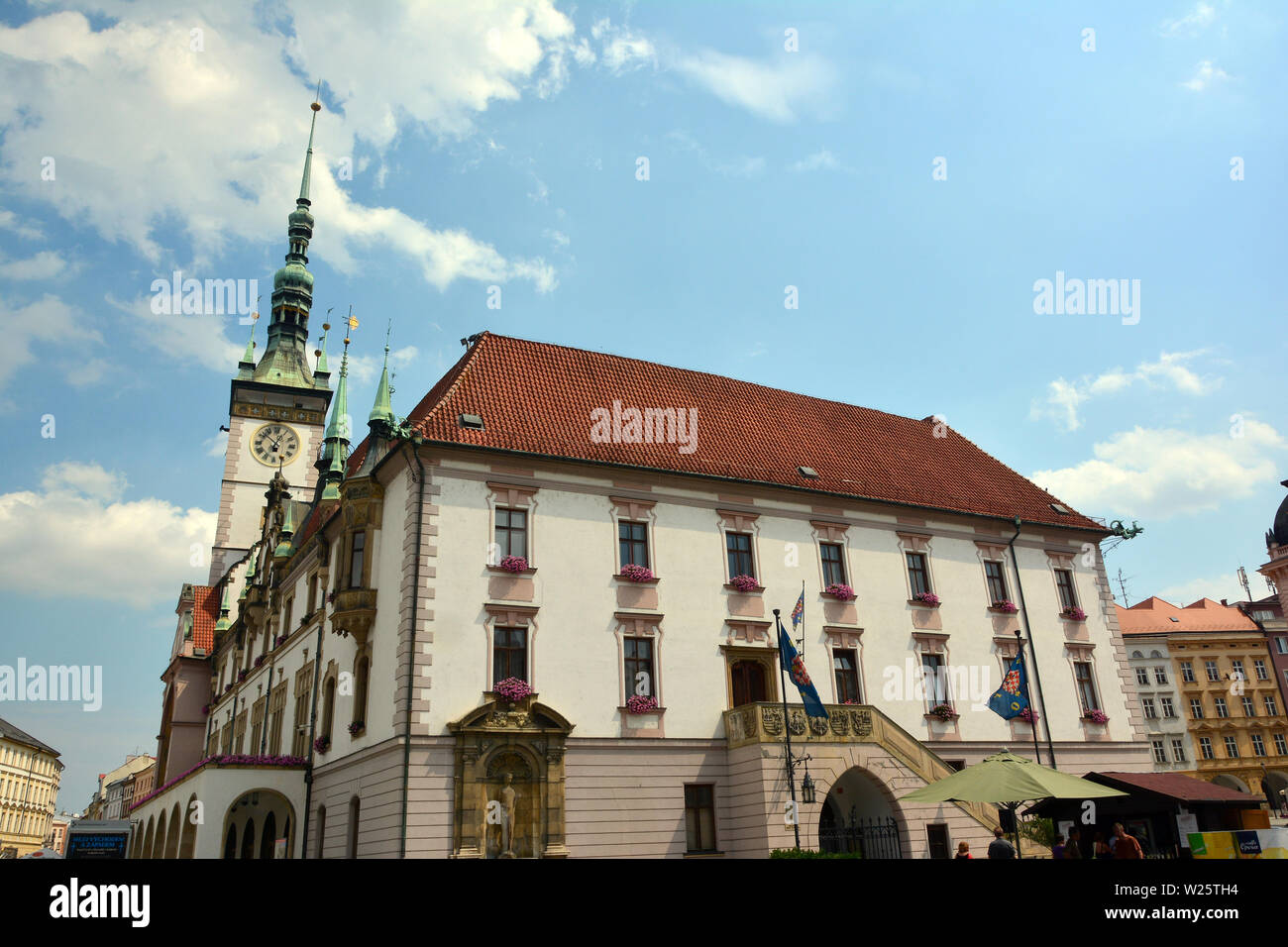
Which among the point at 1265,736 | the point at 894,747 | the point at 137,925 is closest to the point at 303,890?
the point at 137,925

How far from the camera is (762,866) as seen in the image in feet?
9.05

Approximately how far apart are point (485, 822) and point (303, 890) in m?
22.5

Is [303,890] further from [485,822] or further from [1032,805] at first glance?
[1032,805]

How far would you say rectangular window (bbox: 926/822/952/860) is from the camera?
26391mm

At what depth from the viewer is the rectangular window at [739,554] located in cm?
2989

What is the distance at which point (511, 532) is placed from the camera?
88.9 feet

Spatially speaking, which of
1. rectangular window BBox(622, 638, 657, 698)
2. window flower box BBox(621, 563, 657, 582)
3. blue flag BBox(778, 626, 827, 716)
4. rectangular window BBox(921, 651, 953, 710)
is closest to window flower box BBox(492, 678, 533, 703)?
rectangular window BBox(622, 638, 657, 698)

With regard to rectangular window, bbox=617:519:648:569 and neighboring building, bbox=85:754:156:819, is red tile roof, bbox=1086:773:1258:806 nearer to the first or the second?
rectangular window, bbox=617:519:648:569

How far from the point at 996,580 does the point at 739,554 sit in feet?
37.6

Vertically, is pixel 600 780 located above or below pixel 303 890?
above

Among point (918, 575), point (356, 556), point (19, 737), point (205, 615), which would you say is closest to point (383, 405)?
point (356, 556)

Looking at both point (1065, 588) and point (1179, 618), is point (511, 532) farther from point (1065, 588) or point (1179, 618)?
point (1179, 618)

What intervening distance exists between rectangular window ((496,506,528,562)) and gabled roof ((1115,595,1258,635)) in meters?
60.0

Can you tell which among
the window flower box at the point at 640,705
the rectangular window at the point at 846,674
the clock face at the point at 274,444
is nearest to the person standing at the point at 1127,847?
the rectangular window at the point at 846,674
